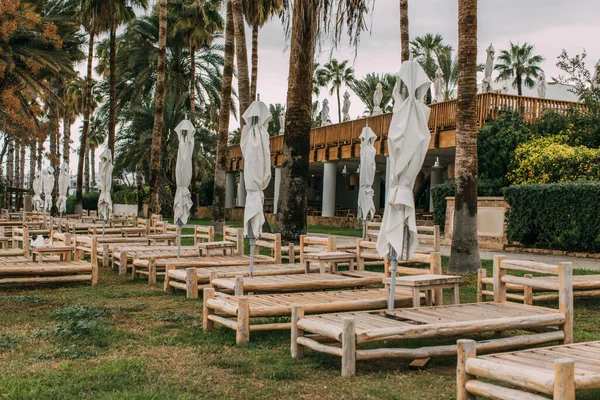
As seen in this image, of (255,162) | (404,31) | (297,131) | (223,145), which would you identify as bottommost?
(255,162)

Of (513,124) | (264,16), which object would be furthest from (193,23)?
(513,124)

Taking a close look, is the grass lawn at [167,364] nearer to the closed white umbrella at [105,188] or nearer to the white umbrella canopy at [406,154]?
the white umbrella canopy at [406,154]

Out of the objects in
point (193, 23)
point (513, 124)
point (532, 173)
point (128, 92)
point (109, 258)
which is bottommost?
point (109, 258)

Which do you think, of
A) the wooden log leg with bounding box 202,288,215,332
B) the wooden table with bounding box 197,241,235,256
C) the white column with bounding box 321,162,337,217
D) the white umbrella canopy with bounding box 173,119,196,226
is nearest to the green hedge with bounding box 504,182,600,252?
the wooden table with bounding box 197,241,235,256

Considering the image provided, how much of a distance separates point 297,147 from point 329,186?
1911 centimetres

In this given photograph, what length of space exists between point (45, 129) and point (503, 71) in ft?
116

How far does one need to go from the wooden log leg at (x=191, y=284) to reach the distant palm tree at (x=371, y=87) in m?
42.5

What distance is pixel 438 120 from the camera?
24734 mm

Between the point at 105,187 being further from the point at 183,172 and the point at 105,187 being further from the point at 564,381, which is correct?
the point at 564,381

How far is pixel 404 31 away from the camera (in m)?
18.8

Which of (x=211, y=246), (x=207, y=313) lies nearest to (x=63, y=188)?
(x=211, y=246)

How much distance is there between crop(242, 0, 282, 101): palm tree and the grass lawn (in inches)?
562

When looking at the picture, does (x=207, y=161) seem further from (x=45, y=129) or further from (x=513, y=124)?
(x=513, y=124)

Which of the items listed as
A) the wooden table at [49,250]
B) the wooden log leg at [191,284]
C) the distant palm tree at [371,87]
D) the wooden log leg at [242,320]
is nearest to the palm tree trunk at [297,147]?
the wooden table at [49,250]
